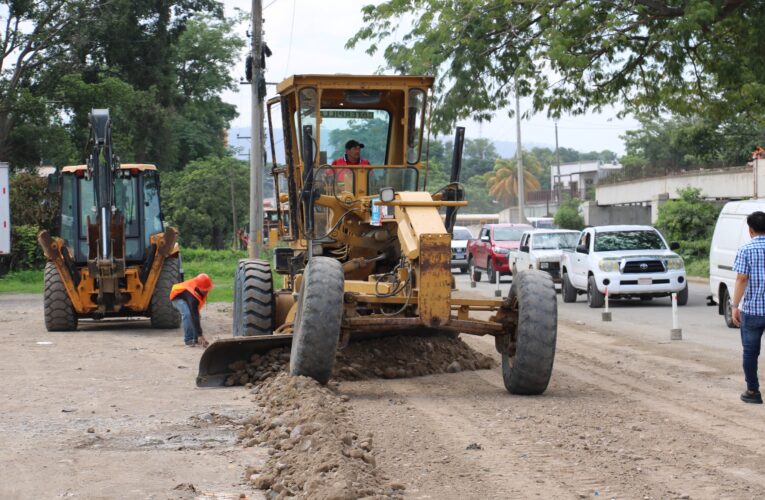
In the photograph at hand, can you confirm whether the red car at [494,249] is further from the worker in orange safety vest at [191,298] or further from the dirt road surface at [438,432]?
the dirt road surface at [438,432]

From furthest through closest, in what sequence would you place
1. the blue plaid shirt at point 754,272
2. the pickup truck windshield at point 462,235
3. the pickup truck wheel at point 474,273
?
the pickup truck windshield at point 462,235, the pickup truck wheel at point 474,273, the blue plaid shirt at point 754,272

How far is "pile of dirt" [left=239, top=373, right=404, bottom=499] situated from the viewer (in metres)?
6.98

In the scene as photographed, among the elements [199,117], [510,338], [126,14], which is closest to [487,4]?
[510,338]

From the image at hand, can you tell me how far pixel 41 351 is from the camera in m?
16.7

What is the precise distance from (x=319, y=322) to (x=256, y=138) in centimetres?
1855

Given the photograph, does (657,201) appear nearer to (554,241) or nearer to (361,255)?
(554,241)

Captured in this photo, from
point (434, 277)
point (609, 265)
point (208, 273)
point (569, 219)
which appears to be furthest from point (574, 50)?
point (569, 219)

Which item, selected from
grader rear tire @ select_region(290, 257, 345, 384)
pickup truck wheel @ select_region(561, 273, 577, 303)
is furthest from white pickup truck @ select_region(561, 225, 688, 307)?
grader rear tire @ select_region(290, 257, 345, 384)

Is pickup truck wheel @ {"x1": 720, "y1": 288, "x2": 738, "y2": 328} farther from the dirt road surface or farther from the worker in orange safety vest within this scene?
the worker in orange safety vest

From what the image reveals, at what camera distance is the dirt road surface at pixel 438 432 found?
746cm

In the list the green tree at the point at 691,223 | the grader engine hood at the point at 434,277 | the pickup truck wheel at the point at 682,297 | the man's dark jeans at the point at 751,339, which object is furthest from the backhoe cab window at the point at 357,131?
the green tree at the point at 691,223

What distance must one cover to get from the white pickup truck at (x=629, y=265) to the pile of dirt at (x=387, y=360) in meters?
10.8

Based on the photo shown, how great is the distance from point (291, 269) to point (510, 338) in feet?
11.7

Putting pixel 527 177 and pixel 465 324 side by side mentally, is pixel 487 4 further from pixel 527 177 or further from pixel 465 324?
pixel 527 177
